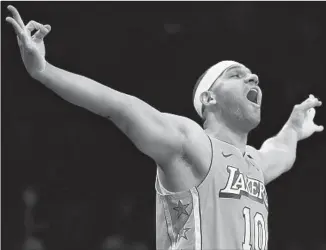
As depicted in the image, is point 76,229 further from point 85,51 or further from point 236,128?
point 236,128

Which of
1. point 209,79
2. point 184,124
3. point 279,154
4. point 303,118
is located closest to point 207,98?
point 209,79

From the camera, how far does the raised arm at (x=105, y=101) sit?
305 centimetres

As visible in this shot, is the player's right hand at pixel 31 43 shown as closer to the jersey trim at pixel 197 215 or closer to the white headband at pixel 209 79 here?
the jersey trim at pixel 197 215

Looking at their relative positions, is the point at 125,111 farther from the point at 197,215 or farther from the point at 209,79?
the point at 209,79

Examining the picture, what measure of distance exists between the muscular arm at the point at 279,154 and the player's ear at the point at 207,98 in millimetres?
436

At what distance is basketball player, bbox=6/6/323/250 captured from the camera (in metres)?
3.09

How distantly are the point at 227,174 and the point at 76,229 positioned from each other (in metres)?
2.81

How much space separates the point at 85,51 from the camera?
5965mm

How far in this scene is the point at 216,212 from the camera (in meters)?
3.31

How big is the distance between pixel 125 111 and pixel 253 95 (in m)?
0.72

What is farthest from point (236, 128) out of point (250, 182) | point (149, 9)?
point (149, 9)

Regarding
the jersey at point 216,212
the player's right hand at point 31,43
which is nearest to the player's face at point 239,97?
the jersey at point 216,212

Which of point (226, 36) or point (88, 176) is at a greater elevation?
point (226, 36)

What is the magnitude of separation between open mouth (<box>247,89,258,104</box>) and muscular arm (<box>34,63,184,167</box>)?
1.46 ft
